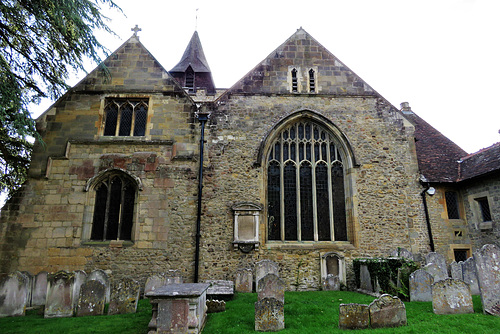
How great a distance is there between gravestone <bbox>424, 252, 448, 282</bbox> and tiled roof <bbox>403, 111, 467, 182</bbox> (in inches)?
Result: 130

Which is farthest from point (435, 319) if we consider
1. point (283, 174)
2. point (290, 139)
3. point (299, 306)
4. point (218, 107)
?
point (218, 107)

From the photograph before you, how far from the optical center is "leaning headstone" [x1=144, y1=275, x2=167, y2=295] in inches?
339

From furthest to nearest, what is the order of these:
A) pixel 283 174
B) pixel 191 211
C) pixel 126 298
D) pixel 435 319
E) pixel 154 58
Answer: pixel 154 58 < pixel 283 174 < pixel 191 211 < pixel 126 298 < pixel 435 319

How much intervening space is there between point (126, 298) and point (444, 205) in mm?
11480

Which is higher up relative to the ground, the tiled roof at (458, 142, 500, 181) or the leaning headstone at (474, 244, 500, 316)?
the tiled roof at (458, 142, 500, 181)

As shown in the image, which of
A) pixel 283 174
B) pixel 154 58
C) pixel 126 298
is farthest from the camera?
pixel 154 58

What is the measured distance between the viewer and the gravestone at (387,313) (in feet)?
19.1

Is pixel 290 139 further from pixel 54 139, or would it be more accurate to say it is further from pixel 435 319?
pixel 54 139

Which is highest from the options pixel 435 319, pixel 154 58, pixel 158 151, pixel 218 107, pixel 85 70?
pixel 154 58

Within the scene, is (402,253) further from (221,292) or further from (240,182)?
(221,292)

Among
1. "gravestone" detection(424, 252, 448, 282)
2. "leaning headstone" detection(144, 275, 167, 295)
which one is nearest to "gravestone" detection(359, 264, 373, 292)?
"gravestone" detection(424, 252, 448, 282)

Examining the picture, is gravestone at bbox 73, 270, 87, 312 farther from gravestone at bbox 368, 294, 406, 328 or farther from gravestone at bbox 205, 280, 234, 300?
gravestone at bbox 368, 294, 406, 328

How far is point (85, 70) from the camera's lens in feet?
37.2

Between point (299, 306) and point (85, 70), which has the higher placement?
point (85, 70)
